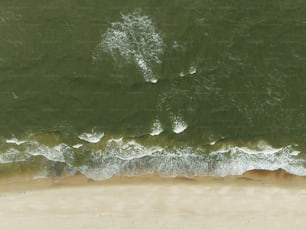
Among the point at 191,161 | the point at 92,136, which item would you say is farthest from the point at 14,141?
the point at 191,161

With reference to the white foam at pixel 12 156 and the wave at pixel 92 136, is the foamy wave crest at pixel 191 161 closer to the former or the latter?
the wave at pixel 92 136

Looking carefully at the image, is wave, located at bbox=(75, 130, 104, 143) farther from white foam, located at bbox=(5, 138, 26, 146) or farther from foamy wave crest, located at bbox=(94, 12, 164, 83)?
foamy wave crest, located at bbox=(94, 12, 164, 83)

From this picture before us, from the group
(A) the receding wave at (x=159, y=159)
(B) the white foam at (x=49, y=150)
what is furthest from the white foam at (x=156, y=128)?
(B) the white foam at (x=49, y=150)

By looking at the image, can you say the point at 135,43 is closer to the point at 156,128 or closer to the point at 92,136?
the point at 156,128

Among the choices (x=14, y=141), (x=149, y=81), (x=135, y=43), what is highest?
(x=135, y=43)

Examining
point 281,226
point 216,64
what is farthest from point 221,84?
point 281,226

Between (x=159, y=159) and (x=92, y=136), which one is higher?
(x=92, y=136)
